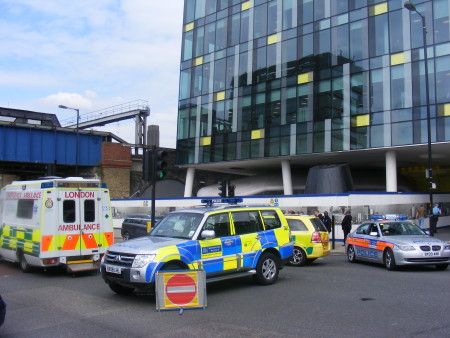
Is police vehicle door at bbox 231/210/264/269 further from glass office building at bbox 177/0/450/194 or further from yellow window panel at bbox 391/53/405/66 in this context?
yellow window panel at bbox 391/53/405/66

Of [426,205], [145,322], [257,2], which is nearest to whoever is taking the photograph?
[145,322]

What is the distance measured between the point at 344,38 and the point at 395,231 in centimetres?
2253

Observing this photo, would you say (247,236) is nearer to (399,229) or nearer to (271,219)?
(271,219)

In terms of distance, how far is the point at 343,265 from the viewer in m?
15.0

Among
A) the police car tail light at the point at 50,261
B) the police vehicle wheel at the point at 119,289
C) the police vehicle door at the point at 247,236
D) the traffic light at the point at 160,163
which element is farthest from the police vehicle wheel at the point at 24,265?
the police vehicle door at the point at 247,236

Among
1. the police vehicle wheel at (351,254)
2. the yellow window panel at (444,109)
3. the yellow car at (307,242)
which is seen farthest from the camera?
the yellow window panel at (444,109)

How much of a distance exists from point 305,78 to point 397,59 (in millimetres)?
7140

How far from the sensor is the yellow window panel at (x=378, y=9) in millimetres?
31359

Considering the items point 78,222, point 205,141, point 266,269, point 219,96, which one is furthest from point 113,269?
point 205,141

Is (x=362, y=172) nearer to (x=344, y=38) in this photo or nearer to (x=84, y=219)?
(x=344, y=38)

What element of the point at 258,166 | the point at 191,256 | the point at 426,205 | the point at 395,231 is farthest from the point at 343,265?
the point at 258,166

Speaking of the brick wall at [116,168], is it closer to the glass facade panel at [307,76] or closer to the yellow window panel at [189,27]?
the glass facade panel at [307,76]

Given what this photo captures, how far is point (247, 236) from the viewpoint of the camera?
10.4m

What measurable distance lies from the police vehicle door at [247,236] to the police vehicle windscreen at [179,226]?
0.95 m
